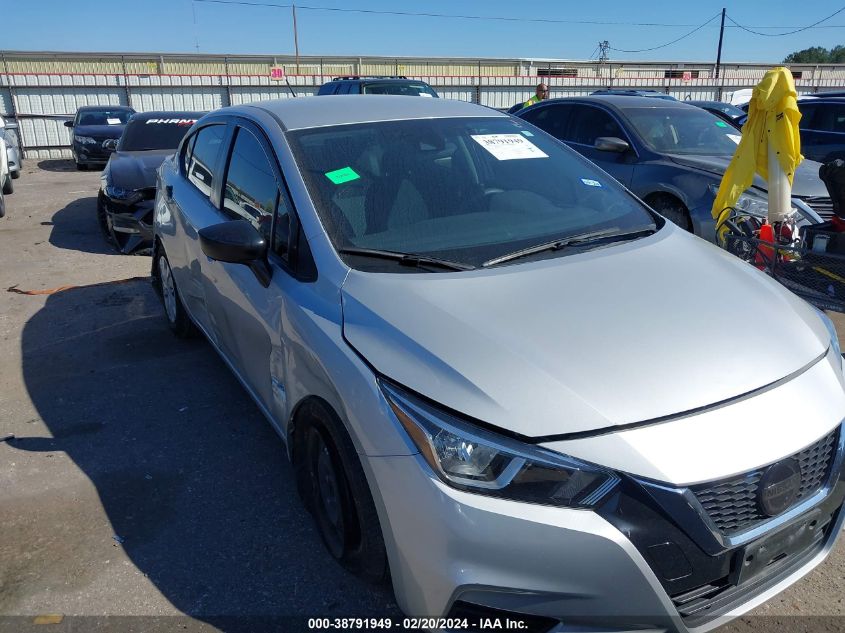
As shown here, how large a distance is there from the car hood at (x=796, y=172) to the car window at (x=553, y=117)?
5.59ft

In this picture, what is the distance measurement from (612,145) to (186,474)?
5.11 m

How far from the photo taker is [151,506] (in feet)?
10.1

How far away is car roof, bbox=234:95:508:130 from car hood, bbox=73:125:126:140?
14.5m

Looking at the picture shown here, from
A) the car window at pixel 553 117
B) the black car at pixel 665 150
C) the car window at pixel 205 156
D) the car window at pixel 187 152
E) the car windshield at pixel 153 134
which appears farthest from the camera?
the car windshield at pixel 153 134

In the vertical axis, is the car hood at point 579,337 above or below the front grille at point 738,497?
above

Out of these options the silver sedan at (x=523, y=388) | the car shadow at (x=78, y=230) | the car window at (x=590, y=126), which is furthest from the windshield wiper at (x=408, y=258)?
the car shadow at (x=78, y=230)

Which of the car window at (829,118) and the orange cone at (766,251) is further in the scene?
the car window at (829,118)

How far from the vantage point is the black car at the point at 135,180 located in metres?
7.49

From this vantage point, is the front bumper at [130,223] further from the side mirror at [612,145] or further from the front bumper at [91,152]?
the front bumper at [91,152]

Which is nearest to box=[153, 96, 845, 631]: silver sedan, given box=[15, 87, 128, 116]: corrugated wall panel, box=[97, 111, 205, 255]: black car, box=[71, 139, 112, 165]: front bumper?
box=[97, 111, 205, 255]: black car

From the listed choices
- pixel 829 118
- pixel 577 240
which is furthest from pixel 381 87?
pixel 577 240

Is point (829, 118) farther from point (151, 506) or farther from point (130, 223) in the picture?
point (151, 506)

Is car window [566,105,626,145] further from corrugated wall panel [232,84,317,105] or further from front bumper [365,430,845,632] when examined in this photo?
corrugated wall panel [232,84,317,105]

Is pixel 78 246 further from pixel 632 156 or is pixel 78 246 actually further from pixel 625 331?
pixel 625 331
